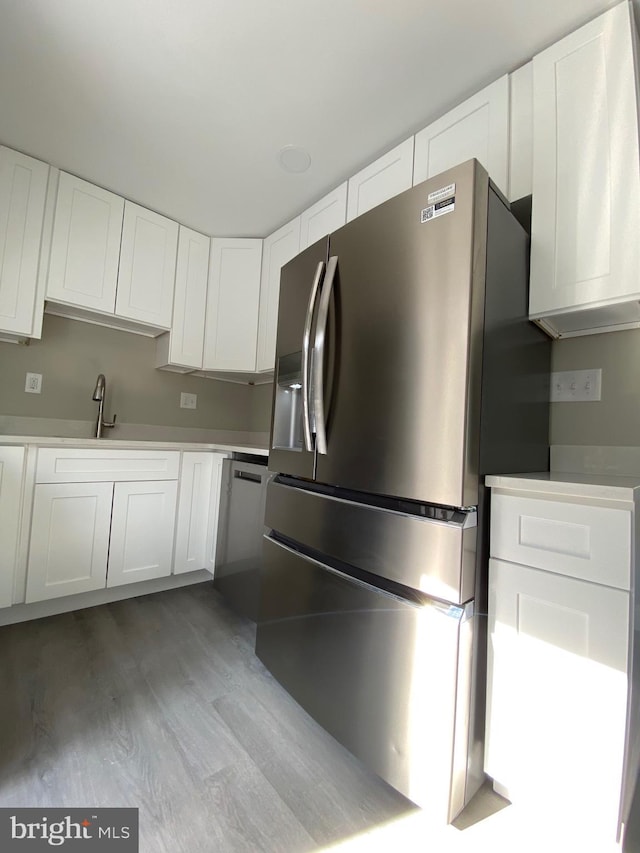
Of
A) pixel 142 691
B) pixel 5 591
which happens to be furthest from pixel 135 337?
pixel 142 691

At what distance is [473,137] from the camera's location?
1440 millimetres

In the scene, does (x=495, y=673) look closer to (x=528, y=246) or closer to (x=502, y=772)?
(x=502, y=772)

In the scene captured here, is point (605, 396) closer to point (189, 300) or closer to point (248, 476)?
point (248, 476)

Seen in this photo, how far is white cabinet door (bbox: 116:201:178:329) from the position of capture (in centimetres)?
228

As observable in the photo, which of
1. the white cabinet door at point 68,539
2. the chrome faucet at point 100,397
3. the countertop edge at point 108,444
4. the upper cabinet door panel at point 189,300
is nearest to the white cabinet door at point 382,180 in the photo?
the upper cabinet door panel at point 189,300

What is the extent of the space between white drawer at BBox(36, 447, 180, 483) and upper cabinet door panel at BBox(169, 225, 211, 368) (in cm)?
74

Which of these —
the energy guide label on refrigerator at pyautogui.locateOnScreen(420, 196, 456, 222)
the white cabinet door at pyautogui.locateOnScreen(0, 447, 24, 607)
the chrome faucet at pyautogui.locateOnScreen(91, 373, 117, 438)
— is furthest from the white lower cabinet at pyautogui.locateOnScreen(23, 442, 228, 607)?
the energy guide label on refrigerator at pyautogui.locateOnScreen(420, 196, 456, 222)

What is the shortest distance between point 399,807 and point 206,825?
48 centimetres

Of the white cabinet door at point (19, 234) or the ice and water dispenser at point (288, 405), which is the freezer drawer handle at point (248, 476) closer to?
the ice and water dispenser at point (288, 405)

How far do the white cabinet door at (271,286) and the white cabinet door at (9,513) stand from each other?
4.68 feet

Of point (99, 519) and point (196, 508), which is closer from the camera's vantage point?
point (99, 519)

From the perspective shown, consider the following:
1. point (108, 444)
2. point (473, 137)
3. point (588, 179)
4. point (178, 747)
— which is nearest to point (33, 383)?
point (108, 444)

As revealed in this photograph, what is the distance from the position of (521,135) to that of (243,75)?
1068 millimetres

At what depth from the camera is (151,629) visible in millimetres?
1781
